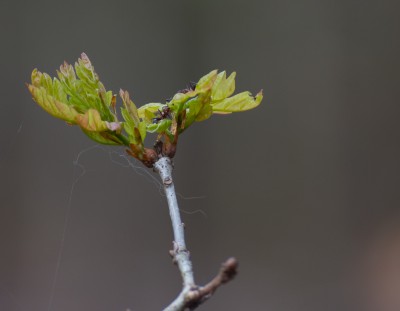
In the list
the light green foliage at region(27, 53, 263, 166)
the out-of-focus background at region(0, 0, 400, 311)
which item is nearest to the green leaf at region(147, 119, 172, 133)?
the light green foliage at region(27, 53, 263, 166)

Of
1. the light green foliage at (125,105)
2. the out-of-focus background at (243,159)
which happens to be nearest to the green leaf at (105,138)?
the light green foliage at (125,105)

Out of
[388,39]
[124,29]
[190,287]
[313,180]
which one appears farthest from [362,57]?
[190,287]

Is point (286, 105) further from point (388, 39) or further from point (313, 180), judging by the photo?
point (388, 39)

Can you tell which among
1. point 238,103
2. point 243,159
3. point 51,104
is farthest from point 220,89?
point 243,159

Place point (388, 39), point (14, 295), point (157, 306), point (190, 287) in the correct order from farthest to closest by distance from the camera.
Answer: point (388, 39) < point (157, 306) < point (14, 295) < point (190, 287)

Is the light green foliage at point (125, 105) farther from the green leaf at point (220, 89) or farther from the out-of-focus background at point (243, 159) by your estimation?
the out-of-focus background at point (243, 159)
